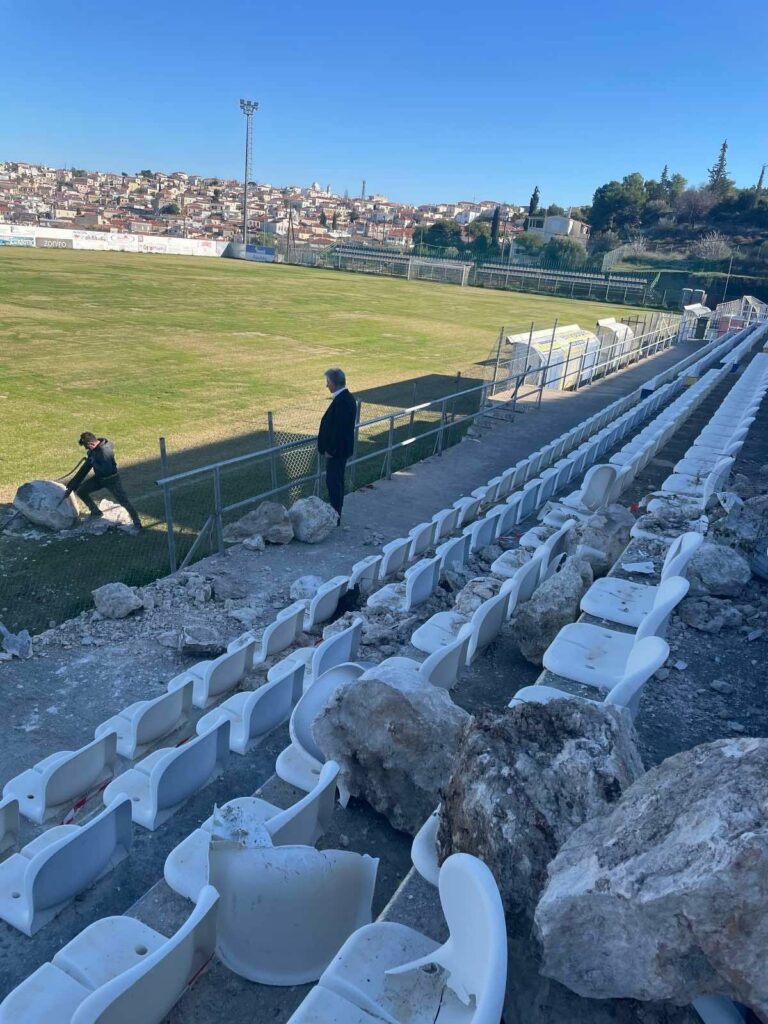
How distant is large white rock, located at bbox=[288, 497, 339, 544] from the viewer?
327 inches

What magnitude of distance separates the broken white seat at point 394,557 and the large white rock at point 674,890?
200 inches

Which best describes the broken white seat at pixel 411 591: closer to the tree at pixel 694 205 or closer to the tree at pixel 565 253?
the tree at pixel 565 253

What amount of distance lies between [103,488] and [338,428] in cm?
313

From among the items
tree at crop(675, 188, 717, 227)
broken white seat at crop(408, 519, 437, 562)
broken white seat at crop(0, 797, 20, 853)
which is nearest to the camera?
broken white seat at crop(0, 797, 20, 853)

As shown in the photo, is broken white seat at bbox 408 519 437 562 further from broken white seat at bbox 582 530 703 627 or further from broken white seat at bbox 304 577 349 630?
broken white seat at bbox 582 530 703 627

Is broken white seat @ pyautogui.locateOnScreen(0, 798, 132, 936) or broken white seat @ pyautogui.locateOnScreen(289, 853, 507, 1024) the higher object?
broken white seat @ pyautogui.locateOnScreen(289, 853, 507, 1024)

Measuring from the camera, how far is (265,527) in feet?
27.5

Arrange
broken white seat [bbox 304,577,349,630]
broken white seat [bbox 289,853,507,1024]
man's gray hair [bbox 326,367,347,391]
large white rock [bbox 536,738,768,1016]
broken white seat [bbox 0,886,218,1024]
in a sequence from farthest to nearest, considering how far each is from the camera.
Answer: man's gray hair [bbox 326,367,347,391] → broken white seat [bbox 304,577,349,630] → broken white seat [bbox 0,886,218,1024] → broken white seat [bbox 289,853,507,1024] → large white rock [bbox 536,738,768,1016]

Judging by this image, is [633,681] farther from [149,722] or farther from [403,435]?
[403,435]

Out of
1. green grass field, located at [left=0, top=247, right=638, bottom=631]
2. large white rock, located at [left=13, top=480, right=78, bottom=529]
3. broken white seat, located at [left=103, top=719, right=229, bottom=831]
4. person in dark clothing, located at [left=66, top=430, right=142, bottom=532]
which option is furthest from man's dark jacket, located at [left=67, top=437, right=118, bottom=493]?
broken white seat, located at [left=103, top=719, right=229, bottom=831]

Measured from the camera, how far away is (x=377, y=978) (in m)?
2.04

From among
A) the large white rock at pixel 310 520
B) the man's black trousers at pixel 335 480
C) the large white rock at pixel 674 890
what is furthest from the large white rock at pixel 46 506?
the large white rock at pixel 674 890

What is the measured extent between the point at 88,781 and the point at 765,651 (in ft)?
12.4

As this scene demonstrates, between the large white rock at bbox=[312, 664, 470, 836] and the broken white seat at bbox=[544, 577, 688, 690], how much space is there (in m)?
0.78
